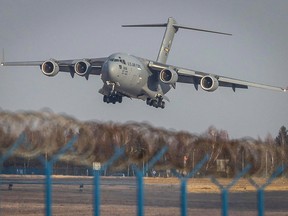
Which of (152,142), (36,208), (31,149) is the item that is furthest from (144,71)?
(36,208)

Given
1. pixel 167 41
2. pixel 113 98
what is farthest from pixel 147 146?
pixel 167 41

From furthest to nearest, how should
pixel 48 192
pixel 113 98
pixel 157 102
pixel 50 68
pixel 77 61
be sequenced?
pixel 157 102 → pixel 77 61 → pixel 50 68 → pixel 113 98 → pixel 48 192

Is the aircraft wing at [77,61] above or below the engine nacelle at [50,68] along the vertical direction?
above

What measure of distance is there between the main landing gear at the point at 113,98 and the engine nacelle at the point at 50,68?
9.93ft

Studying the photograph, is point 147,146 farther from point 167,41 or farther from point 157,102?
point 167,41

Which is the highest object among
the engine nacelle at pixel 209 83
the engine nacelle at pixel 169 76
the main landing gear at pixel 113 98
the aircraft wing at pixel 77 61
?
the aircraft wing at pixel 77 61

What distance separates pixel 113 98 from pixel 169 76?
153 inches

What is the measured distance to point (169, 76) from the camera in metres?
46.8

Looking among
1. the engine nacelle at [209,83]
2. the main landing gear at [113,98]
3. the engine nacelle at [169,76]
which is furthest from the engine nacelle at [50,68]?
the engine nacelle at [209,83]

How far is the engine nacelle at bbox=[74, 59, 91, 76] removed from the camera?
45625mm

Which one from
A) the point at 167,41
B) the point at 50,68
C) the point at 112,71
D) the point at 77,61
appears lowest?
the point at 112,71

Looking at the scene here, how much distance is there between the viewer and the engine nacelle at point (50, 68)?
45312 millimetres

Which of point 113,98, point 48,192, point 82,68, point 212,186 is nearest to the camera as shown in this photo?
point 48,192

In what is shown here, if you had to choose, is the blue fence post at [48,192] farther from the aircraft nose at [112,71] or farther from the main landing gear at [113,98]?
the main landing gear at [113,98]
